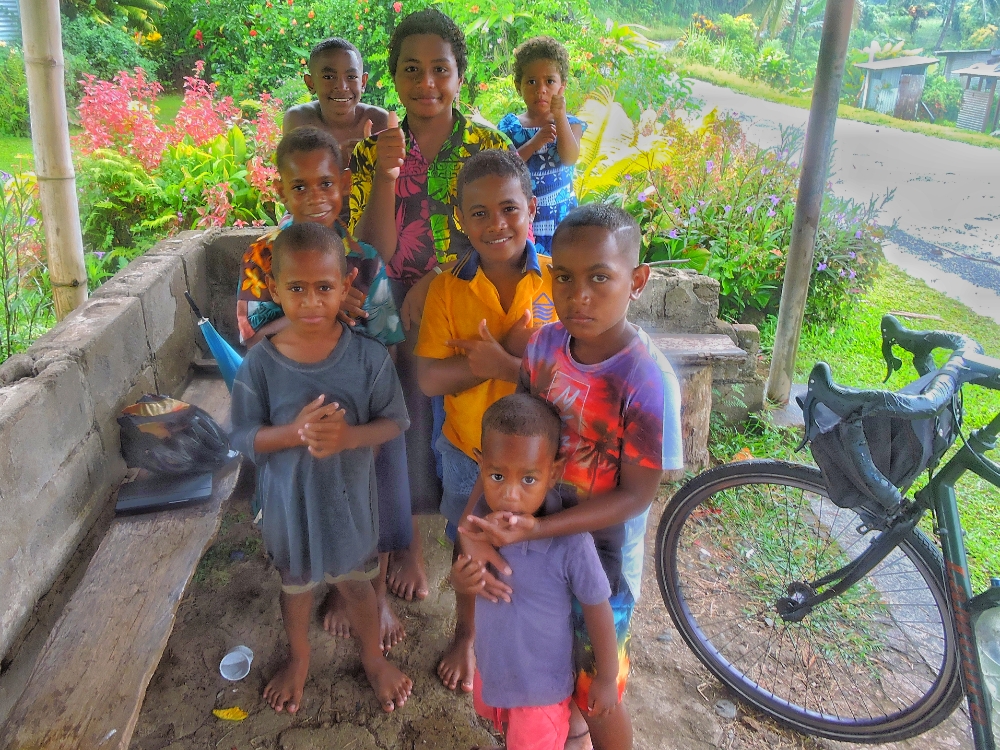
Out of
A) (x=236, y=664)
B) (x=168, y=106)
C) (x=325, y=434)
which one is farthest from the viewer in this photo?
(x=168, y=106)

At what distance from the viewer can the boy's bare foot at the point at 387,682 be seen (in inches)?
86.4

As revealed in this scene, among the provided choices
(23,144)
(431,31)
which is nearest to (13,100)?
A: (23,144)

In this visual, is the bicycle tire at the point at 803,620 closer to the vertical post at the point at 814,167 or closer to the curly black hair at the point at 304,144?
the vertical post at the point at 814,167

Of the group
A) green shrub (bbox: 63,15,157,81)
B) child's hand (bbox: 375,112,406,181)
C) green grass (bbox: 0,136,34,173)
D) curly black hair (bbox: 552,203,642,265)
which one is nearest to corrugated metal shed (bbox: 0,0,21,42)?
green shrub (bbox: 63,15,157,81)

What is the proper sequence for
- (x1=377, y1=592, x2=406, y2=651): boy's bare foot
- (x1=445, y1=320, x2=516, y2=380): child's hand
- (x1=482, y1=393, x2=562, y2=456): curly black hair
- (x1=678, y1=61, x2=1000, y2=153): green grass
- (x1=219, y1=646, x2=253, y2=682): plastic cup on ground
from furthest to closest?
(x1=678, y1=61, x2=1000, y2=153): green grass, (x1=377, y1=592, x2=406, y2=651): boy's bare foot, (x1=219, y1=646, x2=253, y2=682): plastic cup on ground, (x1=445, y1=320, x2=516, y2=380): child's hand, (x1=482, y1=393, x2=562, y2=456): curly black hair

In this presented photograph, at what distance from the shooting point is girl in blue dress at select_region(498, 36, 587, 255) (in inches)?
119

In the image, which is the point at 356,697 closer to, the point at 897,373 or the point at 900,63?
the point at 897,373

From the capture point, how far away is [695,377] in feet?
10.9

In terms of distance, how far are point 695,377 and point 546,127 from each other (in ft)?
4.43

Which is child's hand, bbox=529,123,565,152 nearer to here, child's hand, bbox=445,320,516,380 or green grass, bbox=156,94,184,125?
child's hand, bbox=445,320,516,380

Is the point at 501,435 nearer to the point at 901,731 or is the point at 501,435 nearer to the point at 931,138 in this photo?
the point at 901,731

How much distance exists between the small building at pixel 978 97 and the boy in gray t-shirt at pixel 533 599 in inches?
167

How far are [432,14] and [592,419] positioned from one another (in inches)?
60.9

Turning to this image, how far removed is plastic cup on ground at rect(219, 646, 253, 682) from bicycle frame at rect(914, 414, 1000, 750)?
2.13m
